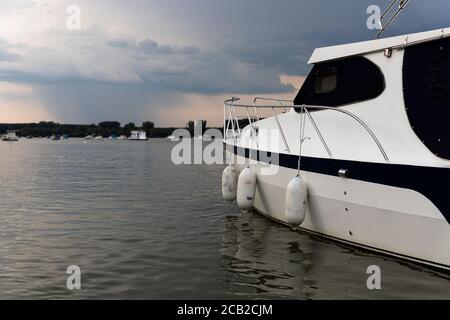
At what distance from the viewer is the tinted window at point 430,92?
23.6 feet

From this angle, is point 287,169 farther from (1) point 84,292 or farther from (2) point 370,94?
(1) point 84,292

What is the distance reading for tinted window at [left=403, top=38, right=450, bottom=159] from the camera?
284 inches

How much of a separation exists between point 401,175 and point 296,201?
203cm

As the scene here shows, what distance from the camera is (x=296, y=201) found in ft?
27.6

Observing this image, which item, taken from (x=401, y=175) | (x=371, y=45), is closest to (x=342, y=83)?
(x=371, y=45)

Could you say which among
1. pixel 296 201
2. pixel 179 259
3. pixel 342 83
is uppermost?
pixel 342 83

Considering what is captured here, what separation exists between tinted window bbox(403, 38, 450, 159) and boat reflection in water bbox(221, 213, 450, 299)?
188 centimetres

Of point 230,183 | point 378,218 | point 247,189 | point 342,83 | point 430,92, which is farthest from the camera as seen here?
point 230,183

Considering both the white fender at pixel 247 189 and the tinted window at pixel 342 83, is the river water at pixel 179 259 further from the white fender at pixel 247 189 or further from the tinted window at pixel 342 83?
the tinted window at pixel 342 83

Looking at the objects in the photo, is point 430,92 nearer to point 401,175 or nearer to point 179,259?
point 401,175

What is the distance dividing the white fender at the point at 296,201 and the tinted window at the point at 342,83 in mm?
1873

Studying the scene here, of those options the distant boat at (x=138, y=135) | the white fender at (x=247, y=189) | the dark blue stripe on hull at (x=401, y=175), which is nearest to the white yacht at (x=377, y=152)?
the dark blue stripe on hull at (x=401, y=175)

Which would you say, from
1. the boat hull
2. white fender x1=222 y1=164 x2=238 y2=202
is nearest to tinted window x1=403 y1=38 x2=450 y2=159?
the boat hull
